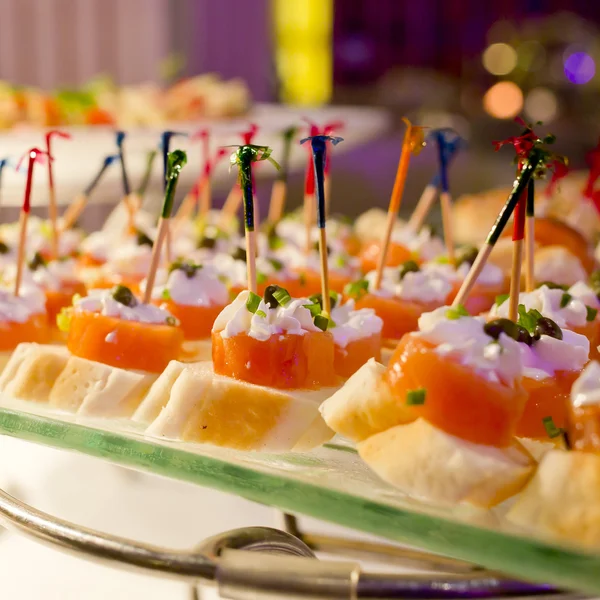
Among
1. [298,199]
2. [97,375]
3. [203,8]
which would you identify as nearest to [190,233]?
[97,375]

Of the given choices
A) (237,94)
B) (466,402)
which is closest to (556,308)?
(466,402)

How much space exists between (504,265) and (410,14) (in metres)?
10.0

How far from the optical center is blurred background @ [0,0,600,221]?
235 inches

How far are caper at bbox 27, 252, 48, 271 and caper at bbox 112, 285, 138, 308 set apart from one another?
51cm

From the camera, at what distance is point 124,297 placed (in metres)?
1.72

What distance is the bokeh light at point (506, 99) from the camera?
341 inches

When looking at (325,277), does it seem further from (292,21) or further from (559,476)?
(292,21)

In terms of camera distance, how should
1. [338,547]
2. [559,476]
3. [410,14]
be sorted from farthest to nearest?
[410,14] < [338,547] < [559,476]

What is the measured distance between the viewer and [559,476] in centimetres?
116

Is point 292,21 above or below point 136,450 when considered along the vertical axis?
above

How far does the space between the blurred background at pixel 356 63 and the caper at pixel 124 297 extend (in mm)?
1827

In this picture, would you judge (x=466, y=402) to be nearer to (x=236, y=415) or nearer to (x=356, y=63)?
(x=236, y=415)

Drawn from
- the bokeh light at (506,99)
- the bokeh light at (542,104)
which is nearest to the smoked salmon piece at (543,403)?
the bokeh light at (542,104)

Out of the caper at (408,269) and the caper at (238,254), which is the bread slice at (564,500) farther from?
the caper at (238,254)
